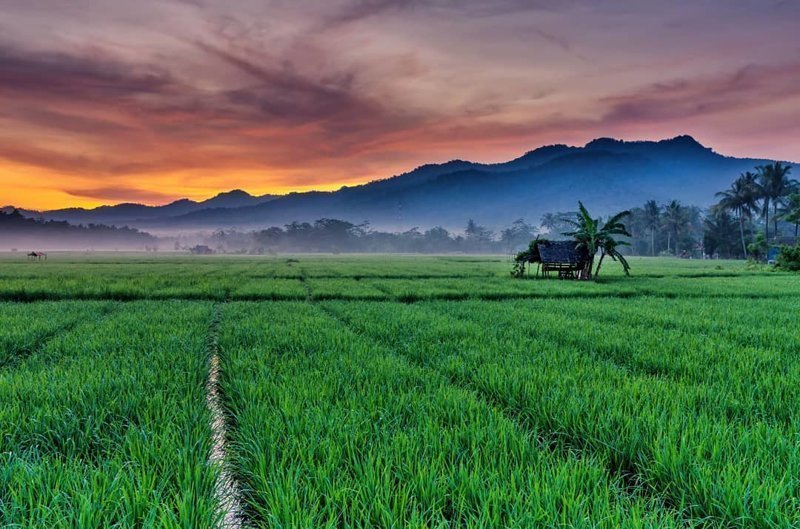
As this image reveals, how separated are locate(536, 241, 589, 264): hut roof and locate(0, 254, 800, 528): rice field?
1672cm

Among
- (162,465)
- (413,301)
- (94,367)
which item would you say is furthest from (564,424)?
(413,301)

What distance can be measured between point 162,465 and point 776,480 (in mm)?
3585

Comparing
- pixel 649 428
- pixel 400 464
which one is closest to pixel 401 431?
pixel 400 464

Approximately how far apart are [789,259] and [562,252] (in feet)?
68.0

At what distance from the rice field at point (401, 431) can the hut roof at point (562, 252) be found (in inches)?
658

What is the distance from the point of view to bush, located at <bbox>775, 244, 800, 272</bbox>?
2983 centimetres

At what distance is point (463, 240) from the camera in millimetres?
169875

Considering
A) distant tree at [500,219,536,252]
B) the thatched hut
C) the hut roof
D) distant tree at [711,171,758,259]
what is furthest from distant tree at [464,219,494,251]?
the hut roof

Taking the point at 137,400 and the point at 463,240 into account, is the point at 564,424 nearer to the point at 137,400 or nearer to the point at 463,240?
the point at 137,400

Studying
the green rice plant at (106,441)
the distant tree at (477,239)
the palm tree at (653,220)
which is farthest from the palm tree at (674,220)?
the green rice plant at (106,441)

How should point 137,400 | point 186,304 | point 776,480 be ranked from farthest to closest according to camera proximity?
1. point 186,304
2. point 137,400
3. point 776,480

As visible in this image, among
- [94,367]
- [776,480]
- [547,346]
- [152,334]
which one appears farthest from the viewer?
[152,334]

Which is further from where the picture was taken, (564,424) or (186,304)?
(186,304)

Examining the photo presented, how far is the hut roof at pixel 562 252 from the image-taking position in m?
23.0
